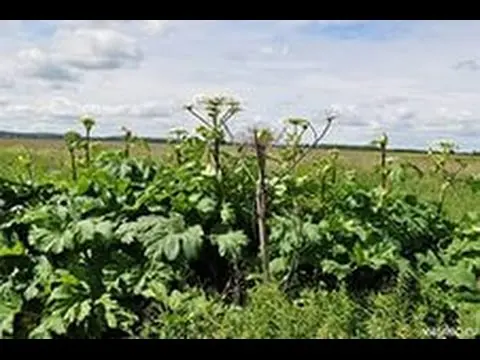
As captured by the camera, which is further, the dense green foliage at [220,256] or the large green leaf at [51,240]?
the large green leaf at [51,240]

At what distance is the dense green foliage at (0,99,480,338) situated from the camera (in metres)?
4.45

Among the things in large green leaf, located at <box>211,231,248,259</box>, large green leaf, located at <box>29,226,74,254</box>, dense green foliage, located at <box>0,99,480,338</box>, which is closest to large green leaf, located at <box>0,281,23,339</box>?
dense green foliage, located at <box>0,99,480,338</box>

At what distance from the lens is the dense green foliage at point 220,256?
445cm

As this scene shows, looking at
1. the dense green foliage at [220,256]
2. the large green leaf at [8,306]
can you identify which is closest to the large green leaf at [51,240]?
the dense green foliage at [220,256]

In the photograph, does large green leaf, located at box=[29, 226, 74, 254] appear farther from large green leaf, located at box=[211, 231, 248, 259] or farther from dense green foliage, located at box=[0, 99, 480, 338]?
large green leaf, located at box=[211, 231, 248, 259]

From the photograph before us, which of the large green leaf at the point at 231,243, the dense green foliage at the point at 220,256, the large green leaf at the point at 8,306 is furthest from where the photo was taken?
the large green leaf at the point at 231,243

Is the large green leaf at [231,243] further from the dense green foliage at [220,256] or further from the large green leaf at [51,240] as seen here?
the large green leaf at [51,240]

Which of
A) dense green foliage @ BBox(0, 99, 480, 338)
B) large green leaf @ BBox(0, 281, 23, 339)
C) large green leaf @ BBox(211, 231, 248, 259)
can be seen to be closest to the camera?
dense green foliage @ BBox(0, 99, 480, 338)

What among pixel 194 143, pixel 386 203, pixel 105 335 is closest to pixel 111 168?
pixel 194 143

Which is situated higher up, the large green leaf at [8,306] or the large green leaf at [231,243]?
the large green leaf at [231,243]
